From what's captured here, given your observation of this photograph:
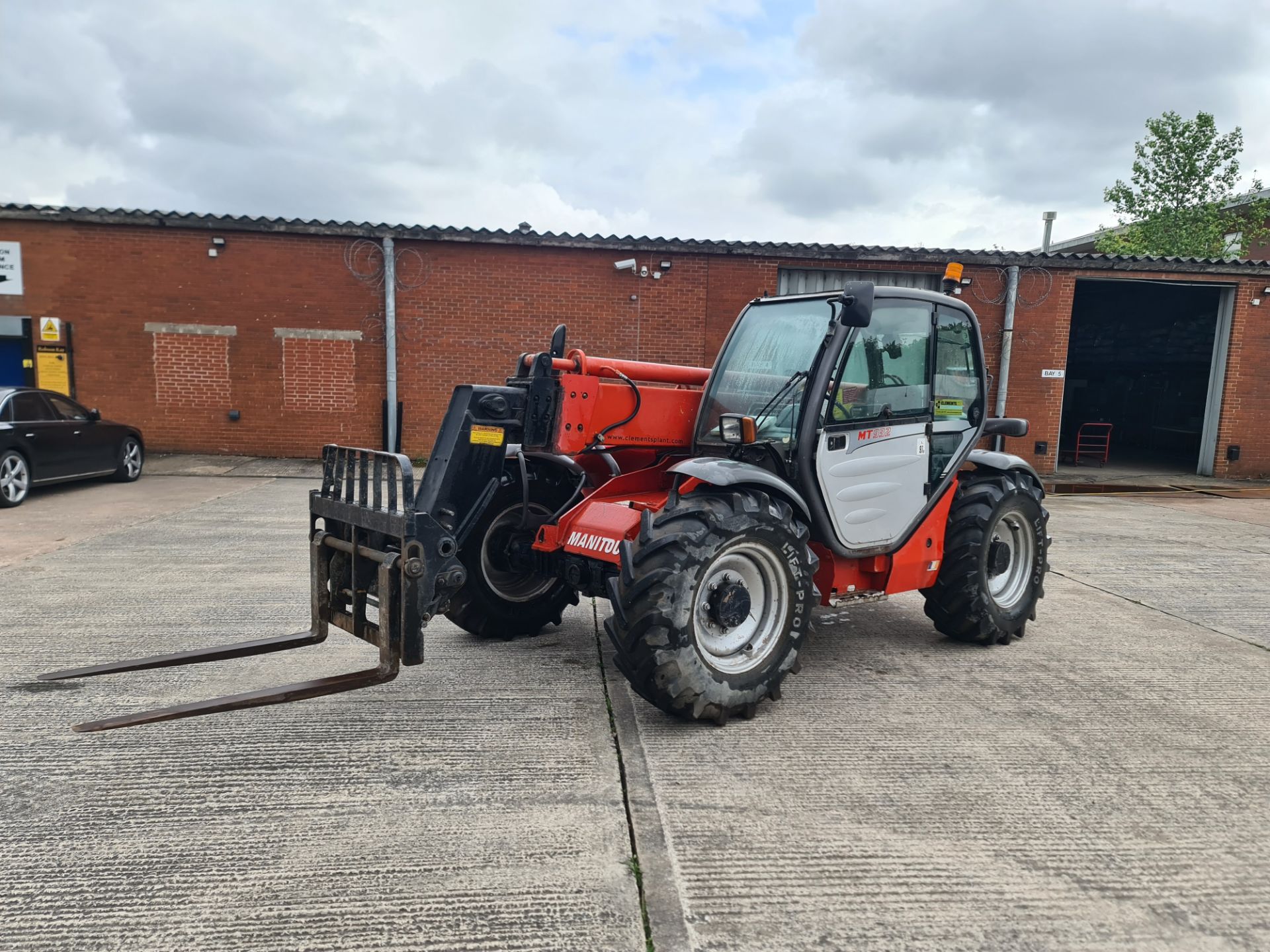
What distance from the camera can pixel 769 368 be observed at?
15.6 ft

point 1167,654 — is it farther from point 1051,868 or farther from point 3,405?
point 3,405

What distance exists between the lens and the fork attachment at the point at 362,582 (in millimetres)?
3576

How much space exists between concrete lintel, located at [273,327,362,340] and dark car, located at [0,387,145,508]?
3.17 meters

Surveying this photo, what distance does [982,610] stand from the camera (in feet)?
17.1

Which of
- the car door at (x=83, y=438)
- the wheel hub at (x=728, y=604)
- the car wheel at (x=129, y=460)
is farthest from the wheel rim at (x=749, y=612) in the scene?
the car wheel at (x=129, y=460)

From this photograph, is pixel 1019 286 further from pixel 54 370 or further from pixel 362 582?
pixel 54 370

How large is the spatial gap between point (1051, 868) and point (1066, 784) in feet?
2.36

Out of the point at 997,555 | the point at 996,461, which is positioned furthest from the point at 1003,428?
the point at 997,555

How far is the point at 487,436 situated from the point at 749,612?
1.55m

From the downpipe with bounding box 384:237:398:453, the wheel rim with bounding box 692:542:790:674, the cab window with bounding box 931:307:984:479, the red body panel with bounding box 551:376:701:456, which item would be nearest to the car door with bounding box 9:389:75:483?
the downpipe with bounding box 384:237:398:453

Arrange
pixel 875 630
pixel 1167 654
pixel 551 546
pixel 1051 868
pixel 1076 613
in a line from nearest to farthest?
pixel 1051 868, pixel 551 546, pixel 1167 654, pixel 875 630, pixel 1076 613

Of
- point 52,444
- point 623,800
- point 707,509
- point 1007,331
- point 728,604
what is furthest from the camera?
point 1007,331

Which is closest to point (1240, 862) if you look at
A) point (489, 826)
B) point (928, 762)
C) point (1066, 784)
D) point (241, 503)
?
point (1066, 784)

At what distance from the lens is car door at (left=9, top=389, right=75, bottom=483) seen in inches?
390
